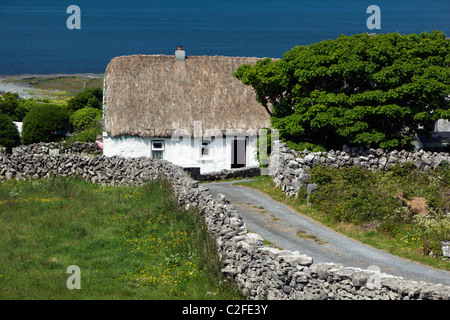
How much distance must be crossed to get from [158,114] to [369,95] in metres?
13.5

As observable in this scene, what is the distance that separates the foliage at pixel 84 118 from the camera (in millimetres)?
49219

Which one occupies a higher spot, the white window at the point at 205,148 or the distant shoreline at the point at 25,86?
the distant shoreline at the point at 25,86

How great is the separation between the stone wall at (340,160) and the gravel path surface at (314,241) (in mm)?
1238

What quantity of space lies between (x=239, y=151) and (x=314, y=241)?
16.6m

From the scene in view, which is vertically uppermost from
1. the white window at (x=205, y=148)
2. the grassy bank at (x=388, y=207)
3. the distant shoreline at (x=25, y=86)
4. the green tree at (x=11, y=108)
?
the distant shoreline at (x=25, y=86)

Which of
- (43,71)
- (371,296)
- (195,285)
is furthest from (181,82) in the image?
(43,71)

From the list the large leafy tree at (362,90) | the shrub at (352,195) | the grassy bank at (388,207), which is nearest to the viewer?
the grassy bank at (388,207)

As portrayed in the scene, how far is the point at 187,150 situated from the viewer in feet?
111

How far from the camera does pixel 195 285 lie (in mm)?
15055

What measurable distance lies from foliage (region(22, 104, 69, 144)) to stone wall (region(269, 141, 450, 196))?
2872 cm

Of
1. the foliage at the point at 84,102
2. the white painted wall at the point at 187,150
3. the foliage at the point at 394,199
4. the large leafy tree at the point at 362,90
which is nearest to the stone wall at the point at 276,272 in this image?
the foliage at the point at 394,199

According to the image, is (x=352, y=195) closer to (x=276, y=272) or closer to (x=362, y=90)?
(x=362, y=90)

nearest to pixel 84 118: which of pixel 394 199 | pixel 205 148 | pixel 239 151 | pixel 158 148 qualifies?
pixel 158 148

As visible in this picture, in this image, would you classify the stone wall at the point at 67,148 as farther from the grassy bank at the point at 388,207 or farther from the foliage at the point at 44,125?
the grassy bank at the point at 388,207
